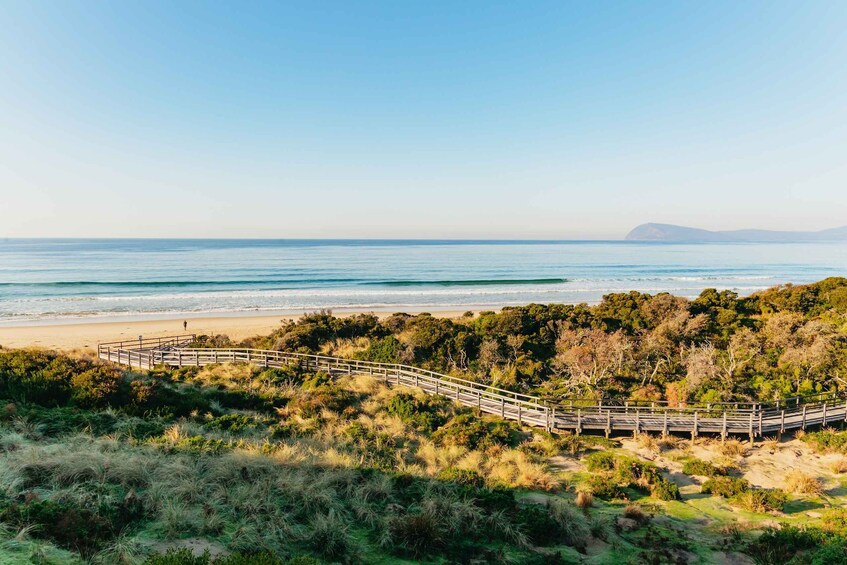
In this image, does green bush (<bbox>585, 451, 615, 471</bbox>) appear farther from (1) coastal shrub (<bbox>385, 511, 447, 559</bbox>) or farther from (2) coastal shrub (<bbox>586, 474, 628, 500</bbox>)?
(1) coastal shrub (<bbox>385, 511, 447, 559</bbox>)

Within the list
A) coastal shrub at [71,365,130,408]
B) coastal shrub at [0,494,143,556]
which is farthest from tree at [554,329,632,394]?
coastal shrub at [71,365,130,408]

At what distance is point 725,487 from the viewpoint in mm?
11891

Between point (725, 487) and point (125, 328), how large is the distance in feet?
135

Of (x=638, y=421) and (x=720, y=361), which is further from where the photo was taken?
(x=720, y=361)

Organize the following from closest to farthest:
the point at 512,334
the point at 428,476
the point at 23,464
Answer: the point at 23,464 → the point at 428,476 → the point at 512,334

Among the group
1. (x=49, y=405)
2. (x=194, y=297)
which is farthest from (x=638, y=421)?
(x=194, y=297)

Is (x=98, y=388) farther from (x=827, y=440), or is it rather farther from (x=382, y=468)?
(x=827, y=440)

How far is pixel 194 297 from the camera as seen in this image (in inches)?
2047

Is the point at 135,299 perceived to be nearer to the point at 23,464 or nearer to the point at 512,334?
the point at 512,334

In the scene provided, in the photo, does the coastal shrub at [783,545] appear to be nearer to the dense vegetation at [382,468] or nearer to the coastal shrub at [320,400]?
the dense vegetation at [382,468]

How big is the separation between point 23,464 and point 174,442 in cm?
328

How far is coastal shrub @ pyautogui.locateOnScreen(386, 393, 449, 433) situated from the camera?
1664cm

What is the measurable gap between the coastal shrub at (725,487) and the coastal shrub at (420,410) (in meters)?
8.55

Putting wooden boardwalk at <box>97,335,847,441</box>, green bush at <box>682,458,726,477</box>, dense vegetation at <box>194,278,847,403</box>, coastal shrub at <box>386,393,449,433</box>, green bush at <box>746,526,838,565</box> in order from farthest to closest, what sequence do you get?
1. dense vegetation at <box>194,278,847,403</box>
2. coastal shrub at <box>386,393,449,433</box>
3. wooden boardwalk at <box>97,335,847,441</box>
4. green bush at <box>682,458,726,477</box>
5. green bush at <box>746,526,838,565</box>
